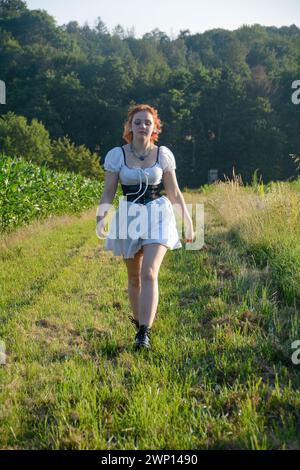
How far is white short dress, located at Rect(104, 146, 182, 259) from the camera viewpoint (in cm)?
394

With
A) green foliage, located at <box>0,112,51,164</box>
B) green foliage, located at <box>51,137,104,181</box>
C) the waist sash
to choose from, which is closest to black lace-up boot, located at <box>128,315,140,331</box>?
the waist sash

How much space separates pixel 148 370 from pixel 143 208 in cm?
138

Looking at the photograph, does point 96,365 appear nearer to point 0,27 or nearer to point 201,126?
point 201,126

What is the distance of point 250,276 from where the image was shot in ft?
19.1

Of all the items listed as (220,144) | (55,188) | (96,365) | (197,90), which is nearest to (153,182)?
(96,365)

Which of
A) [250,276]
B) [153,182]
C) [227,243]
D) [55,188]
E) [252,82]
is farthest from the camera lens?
[252,82]

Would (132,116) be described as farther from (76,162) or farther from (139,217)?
(76,162)

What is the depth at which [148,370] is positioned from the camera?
3268mm

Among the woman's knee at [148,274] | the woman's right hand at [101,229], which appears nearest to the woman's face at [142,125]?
the woman's right hand at [101,229]

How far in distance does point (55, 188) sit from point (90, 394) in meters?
14.1

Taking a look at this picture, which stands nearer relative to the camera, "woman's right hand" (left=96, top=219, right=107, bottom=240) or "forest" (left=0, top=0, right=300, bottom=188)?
"woman's right hand" (left=96, top=219, right=107, bottom=240)

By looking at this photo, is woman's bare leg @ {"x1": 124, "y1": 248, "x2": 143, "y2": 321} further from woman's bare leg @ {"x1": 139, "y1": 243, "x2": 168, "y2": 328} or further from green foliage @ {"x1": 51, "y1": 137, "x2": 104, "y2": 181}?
green foliage @ {"x1": 51, "y1": 137, "x2": 104, "y2": 181}

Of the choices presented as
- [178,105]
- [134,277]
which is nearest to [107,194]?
[134,277]

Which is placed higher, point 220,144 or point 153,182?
point 220,144
